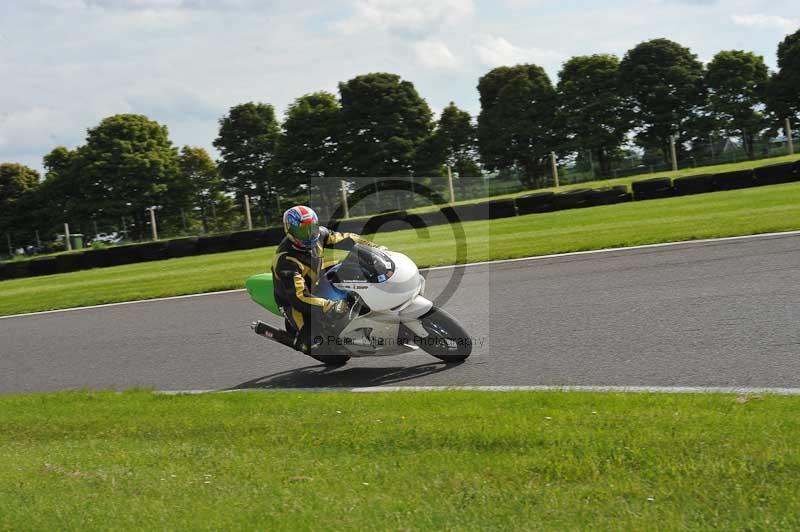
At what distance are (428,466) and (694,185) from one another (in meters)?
20.1

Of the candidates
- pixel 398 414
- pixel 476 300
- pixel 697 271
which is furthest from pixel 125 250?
pixel 398 414

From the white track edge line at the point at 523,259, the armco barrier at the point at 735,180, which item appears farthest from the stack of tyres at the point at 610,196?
the white track edge line at the point at 523,259

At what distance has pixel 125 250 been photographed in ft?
84.9

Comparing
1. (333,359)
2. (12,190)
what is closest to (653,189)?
(333,359)

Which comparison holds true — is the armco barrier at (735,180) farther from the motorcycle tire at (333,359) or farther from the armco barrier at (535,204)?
the motorcycle tire at (333,359)

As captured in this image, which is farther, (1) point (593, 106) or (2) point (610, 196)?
(1) point (593, 106)

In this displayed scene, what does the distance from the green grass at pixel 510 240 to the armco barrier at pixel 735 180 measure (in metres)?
0.88

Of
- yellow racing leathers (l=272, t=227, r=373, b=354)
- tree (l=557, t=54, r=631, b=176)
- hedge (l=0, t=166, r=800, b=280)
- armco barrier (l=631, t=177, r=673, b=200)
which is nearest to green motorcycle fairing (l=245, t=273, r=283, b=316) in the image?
yellow racing leathers (l=272, t=227, r=373, b=354)

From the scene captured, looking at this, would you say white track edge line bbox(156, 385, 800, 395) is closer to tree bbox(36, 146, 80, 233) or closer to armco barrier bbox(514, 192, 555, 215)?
armco barrier bbox(514, 192, 555, 215)

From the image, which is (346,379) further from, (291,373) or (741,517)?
(741,517)

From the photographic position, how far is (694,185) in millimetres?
22781

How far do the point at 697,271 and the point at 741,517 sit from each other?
7.38 m

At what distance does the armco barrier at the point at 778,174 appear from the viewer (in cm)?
2203

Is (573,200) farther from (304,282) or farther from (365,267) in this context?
(365,267)
